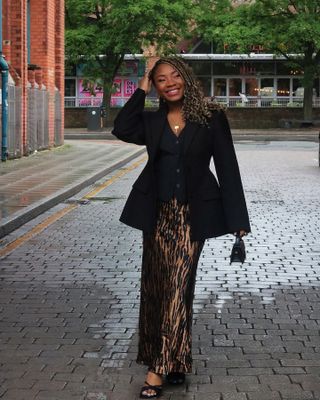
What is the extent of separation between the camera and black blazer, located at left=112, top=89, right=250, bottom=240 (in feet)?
15.7

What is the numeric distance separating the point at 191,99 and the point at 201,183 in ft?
1.56

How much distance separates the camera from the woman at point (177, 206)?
4785 mm

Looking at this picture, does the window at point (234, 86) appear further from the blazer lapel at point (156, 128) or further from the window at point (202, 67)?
the blazer lapel at point (156, 128)

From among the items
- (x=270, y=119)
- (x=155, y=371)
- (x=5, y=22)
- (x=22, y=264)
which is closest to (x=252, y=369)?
(x=155, y=371)

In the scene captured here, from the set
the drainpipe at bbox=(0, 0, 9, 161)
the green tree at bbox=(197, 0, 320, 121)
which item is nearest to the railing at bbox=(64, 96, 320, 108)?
the green tree at bbox=(197, 0, 320, 121)

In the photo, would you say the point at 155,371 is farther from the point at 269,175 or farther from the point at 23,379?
the point at 269,175

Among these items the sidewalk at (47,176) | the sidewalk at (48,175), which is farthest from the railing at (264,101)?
the sidewalk at (47,176)

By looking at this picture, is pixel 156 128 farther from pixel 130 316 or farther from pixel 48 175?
pixel 48 175

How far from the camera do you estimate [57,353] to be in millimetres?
5613

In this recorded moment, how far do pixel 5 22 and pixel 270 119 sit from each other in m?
28.8

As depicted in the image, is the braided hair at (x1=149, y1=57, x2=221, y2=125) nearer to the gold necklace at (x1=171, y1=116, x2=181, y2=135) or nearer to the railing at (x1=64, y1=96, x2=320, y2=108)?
the gold necklace at (x1=171, y1=116, x2=181, y2=135)

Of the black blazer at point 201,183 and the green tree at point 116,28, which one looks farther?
the green tree at point 116,28

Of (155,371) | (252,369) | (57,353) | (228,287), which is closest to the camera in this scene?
(155,371)

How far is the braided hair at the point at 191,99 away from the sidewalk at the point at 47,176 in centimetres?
619
